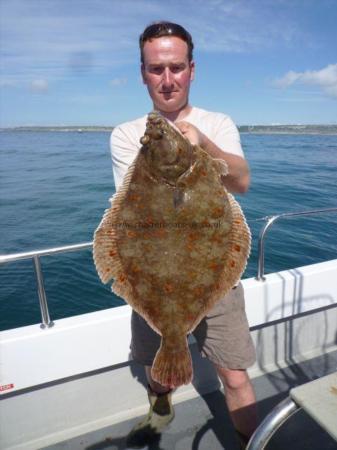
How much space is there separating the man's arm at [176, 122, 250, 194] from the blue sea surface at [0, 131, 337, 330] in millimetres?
1743

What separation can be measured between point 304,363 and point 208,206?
3.22 meters

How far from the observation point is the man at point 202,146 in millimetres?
2336

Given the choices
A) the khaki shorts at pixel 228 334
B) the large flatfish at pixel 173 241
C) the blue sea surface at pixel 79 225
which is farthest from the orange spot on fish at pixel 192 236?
the blue sea surface at pixel 79 225

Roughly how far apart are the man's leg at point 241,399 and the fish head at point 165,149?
167cm

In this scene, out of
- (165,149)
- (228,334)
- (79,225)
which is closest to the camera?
(165,149)

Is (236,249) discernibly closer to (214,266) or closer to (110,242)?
(214,266)

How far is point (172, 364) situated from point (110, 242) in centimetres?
87

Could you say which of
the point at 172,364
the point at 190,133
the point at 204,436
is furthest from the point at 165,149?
the point at 204,436

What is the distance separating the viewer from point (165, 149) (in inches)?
79.4

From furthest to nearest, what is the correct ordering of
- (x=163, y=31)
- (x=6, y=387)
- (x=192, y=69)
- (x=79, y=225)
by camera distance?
(x=79, y=225), (x=6, y=387), (x=192, y=69), (x=163, y=31)

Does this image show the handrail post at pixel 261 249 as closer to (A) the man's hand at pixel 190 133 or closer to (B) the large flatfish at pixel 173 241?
(B) the large flatfish at pixel 173 241

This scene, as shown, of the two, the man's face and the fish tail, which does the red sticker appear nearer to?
the fish tail

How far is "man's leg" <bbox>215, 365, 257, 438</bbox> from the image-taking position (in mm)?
2799

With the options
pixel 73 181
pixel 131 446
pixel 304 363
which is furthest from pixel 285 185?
pixel 131 446
